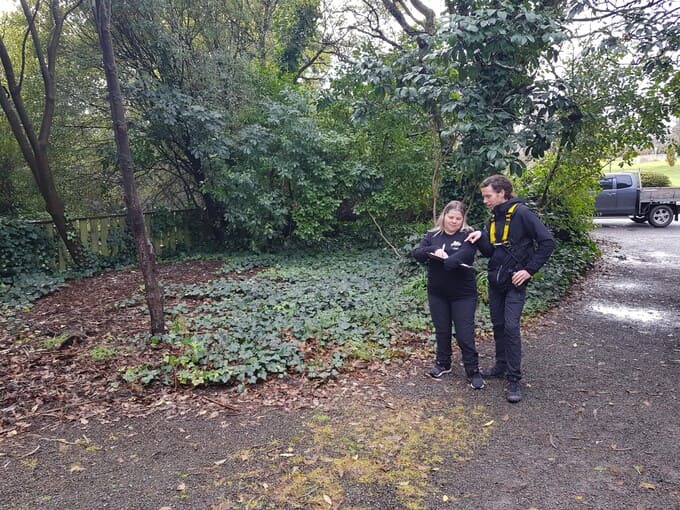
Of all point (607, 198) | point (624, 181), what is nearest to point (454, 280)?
point (607, 198)

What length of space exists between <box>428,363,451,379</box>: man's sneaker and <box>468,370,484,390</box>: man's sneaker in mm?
246

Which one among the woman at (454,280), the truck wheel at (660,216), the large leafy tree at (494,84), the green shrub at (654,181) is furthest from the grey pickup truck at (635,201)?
the woman at (454,280)

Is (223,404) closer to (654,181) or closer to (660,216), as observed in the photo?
(660,216)

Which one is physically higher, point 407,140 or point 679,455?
point 407,140

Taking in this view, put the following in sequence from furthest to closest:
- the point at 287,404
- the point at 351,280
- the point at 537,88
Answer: the point at 351,280 → the point at 537,88 → the point at 287,404

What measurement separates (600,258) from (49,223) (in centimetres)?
1136

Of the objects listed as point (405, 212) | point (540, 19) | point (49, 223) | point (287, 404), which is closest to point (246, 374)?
point (287, 404)

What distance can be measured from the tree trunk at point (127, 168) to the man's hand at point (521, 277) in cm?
344

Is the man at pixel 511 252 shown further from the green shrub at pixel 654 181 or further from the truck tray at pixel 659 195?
the green shrub at pixel 654 181

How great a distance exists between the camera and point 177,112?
855cm

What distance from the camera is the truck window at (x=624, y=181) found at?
1563cm

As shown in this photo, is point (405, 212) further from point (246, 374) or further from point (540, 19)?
point (246, 374)

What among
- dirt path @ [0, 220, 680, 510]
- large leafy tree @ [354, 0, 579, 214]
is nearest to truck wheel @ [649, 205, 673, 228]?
large leafy tree @ [354, 0, 579, 214]

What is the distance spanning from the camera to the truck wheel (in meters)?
15.2
